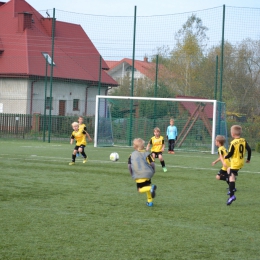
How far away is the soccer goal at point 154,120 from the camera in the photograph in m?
25.6

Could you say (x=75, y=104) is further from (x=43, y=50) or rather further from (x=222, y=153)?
(x=222, y=153)

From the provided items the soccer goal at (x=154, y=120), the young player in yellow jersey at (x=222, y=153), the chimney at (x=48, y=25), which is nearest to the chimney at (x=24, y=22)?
the chimney at (x=48, y=25)

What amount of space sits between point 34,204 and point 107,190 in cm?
231

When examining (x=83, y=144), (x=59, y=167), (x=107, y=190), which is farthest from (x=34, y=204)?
(x=83, y=144)

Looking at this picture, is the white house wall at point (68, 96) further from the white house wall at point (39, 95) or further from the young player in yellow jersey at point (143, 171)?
the young player in yellow jersey at point (143, 171)

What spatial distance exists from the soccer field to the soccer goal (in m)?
10.8

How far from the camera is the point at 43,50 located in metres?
37.9

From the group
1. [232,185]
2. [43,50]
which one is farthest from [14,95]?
[232,185]

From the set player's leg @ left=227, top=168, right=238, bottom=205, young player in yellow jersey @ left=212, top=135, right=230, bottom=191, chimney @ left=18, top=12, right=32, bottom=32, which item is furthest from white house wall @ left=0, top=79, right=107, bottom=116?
player's leg @ left=227, top=168, right=238, bottom=205

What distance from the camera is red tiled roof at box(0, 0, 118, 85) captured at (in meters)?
36.9

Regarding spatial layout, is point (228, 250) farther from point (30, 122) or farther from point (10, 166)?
point (30, 122)

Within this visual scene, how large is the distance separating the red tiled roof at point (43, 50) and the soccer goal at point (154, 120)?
784cm

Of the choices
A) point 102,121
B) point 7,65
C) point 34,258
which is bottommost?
point 34,258

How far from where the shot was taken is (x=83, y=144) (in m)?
17.3
